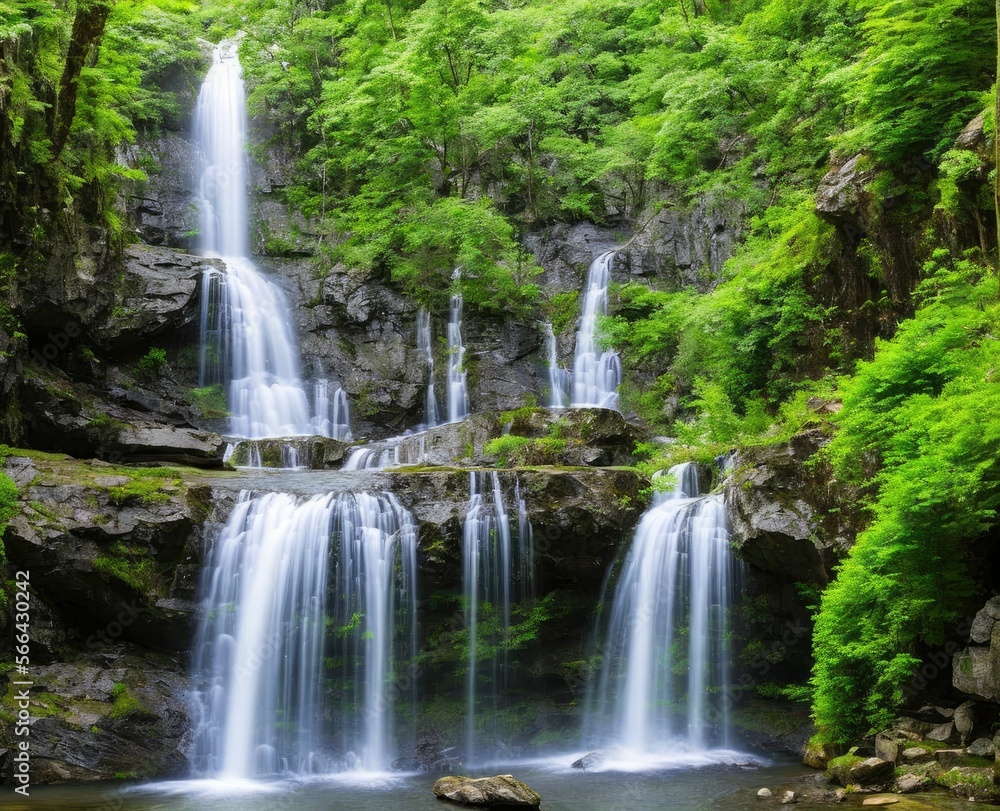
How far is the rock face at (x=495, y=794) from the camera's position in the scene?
10180 millimetres

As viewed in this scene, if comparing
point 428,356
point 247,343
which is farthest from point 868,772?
point 247,343

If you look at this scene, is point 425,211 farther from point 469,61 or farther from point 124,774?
point 124,774

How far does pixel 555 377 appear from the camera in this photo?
24.0 meters

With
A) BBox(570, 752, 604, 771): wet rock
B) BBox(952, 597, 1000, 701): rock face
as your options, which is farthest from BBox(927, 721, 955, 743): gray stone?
BBox(570, 752, 604, 771): wet rock

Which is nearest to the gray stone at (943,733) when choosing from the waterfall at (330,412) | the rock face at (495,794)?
the rock face at (495,794)

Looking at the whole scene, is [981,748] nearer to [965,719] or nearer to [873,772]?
[965,719]

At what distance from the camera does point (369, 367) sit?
24.6m

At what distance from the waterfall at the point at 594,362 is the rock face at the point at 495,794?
12910 mm

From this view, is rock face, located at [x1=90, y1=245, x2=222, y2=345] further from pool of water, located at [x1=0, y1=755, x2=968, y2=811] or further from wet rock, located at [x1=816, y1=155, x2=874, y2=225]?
wet rock, located at [x1=816, y1=155, x2=874, y2=225]

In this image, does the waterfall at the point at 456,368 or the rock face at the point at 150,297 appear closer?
the rock face at the point at 150,297

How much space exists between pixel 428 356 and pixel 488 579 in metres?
11.1

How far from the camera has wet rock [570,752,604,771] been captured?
42.8 feet

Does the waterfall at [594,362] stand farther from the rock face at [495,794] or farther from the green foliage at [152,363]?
the rock face at [495,794]

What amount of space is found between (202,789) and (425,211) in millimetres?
16978
